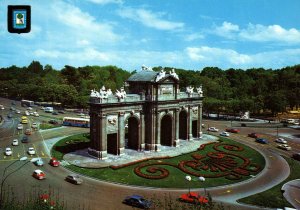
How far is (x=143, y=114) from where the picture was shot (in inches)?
3147

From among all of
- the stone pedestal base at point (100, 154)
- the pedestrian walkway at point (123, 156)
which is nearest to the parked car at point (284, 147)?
the pedestrian walkway at point (123, 156)

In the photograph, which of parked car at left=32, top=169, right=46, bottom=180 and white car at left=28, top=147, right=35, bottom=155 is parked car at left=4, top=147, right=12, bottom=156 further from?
parked car at left=32, top=169, right=46, bottom=180

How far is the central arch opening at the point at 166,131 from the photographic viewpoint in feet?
280

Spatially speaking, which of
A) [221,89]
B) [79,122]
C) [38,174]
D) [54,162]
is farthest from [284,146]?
[221,89]

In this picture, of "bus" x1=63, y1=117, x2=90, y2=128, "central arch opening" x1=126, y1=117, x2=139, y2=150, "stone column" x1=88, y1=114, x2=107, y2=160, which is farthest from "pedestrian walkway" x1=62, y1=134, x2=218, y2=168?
"bus" x1=63, y1=117, x2=90, y2=128

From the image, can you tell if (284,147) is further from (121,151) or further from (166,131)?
(121,151)

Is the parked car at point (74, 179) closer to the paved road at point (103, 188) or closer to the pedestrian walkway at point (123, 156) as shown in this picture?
the paved road at point (103, 188)

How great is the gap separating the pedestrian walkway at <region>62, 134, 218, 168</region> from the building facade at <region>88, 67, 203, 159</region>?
5.26 ft

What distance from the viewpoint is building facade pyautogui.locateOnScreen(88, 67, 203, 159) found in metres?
71.2

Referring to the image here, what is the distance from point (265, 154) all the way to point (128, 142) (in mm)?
35261

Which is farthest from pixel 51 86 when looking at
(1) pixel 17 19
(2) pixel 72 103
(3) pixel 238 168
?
(1) pixel 17 19

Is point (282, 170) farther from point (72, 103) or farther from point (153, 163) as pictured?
point (72, 103)

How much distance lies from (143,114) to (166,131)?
10175 mm

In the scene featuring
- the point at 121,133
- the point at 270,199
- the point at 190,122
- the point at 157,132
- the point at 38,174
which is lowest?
the point at 270,199
